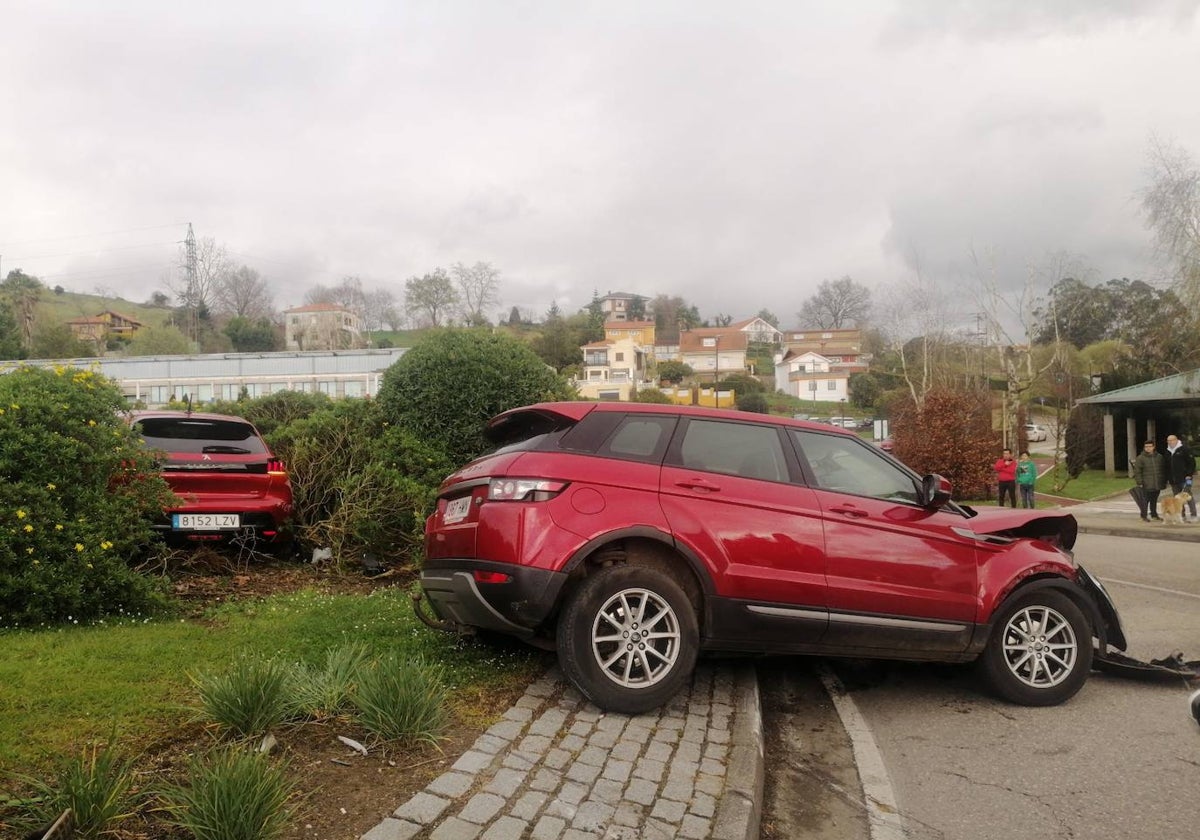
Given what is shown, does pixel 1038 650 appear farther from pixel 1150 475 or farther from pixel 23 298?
pixel 23 298

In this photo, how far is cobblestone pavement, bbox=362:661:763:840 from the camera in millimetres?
3180

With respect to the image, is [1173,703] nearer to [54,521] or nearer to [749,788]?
[749,788]

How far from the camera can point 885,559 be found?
500 cm

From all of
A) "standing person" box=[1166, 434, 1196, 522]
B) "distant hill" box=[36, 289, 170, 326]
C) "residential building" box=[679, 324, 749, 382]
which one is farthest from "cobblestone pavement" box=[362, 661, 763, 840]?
"distant hill" box=[36, 289, 170, 326]

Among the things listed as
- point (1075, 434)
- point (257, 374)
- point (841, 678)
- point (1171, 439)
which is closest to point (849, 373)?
point (1075, 434)

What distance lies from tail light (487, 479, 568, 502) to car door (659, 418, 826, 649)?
1.98ft

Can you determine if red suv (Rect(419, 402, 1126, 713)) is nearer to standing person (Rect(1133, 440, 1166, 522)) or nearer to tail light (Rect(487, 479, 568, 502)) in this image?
tail light (Rect(487, 479, 568, 502))

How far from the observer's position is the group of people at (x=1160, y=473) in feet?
63.1

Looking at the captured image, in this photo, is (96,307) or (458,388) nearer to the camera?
(458,388)

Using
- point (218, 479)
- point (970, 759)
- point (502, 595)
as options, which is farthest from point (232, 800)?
point (218, 479)

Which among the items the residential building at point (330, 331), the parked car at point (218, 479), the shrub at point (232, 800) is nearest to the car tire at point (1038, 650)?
the shrub at point (232, 800)

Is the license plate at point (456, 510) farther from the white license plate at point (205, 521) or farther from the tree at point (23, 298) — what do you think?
the tree at point (23, 298)

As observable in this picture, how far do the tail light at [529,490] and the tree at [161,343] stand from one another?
2859 inches

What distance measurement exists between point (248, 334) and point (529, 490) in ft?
280
